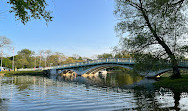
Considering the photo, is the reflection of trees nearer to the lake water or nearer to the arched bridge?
the arched bridge

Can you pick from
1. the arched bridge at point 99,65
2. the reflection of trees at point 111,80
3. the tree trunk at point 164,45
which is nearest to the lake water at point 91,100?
the tree trunk at point 164,45

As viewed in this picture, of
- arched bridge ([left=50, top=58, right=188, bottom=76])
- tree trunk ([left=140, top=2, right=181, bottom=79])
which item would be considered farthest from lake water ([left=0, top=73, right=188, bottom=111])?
arched bridge ([left=50, top=58, right=188, bottom=76])

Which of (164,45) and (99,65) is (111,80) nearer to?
(99,65)

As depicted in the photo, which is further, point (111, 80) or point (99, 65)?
point (99, 65)

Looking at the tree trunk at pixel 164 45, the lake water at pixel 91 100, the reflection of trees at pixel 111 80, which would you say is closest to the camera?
the lake water at pixel 91 100

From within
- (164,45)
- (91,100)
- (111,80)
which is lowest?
(111,80)

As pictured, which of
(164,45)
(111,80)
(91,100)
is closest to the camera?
(91,100)

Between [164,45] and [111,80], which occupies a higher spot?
[164,45]

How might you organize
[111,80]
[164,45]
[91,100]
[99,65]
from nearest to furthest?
[91,100], [164,45], [111,80], [99,65]

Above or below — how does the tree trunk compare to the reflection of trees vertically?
above

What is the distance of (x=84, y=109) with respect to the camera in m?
7.34

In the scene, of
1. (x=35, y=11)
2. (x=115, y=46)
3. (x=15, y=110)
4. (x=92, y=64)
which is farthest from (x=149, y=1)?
(x=92, y=64)

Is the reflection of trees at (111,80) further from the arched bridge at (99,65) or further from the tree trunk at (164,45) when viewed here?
the tree trunk at (164,45)

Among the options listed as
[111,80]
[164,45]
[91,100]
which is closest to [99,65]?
[111,80]
